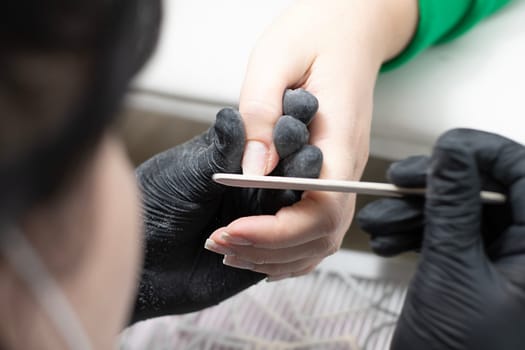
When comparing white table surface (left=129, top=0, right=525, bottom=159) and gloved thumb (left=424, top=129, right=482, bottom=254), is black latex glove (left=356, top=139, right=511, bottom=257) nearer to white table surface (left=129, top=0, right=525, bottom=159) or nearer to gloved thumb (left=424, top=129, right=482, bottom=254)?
gloved thumb (left=424, top=129, right=482, bottom=254)

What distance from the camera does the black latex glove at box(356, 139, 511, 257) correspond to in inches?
14.9

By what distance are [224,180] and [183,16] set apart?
14.0 inches

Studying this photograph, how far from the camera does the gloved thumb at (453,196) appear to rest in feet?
1.13

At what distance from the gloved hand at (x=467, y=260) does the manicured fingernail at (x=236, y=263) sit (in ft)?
0.47

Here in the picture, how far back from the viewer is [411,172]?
1.23ft

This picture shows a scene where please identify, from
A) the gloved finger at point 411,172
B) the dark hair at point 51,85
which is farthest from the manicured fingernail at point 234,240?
the dark hair at point 51,85

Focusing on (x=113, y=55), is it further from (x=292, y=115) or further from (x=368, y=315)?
(x=368, y=315)

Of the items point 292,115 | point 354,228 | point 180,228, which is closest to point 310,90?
point 292,115

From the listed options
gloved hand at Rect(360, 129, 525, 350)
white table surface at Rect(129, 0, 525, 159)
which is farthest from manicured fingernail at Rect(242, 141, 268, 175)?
white table surface at Rect(129, 0, 525, 159)

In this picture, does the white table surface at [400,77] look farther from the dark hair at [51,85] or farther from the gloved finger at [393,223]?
the dark hair at [51,85]

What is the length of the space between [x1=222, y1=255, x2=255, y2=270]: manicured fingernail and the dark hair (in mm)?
258

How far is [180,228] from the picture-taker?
48 centimetres

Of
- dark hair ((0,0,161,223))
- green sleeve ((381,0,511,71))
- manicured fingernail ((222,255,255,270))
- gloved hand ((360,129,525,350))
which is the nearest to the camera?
dark hair ((0,0,161,223))

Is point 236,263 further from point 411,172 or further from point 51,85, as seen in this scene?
point 51,85
